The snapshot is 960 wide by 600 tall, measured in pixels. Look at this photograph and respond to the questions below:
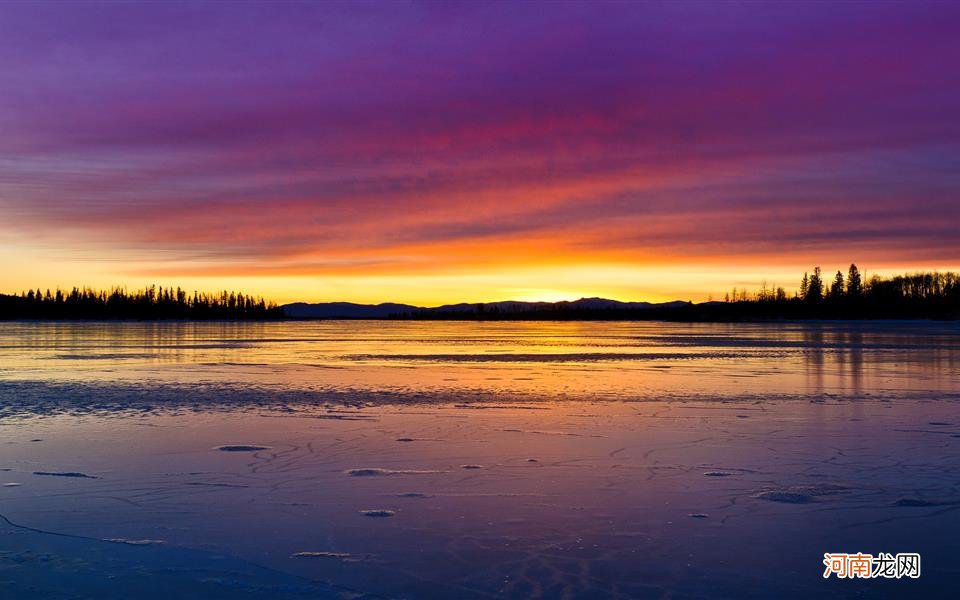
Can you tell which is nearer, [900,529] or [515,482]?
[900,529]

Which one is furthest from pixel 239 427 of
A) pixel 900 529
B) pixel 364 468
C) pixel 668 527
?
pixel 900 529

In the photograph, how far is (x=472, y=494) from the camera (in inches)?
296

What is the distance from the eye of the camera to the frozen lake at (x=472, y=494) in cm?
539

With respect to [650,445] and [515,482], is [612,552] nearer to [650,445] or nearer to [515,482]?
[515,482]

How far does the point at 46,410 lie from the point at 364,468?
767cm

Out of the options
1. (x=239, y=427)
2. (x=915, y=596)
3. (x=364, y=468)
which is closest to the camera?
(x=915, y=596)

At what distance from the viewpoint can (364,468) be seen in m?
8.73

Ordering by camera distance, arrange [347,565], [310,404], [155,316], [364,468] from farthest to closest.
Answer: [155,316] < [310,404] < [364,468] < [347,565]

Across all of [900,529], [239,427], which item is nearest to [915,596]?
[900,529]

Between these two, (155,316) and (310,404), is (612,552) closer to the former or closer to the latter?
(310,404)

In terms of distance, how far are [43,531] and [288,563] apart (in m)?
2.22

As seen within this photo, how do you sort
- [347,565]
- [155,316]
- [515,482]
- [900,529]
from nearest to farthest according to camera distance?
[347,565] → [900,529] → [515,482] → [155,316]

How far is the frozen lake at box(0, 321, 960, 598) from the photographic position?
17.7ft

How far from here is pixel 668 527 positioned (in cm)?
644
